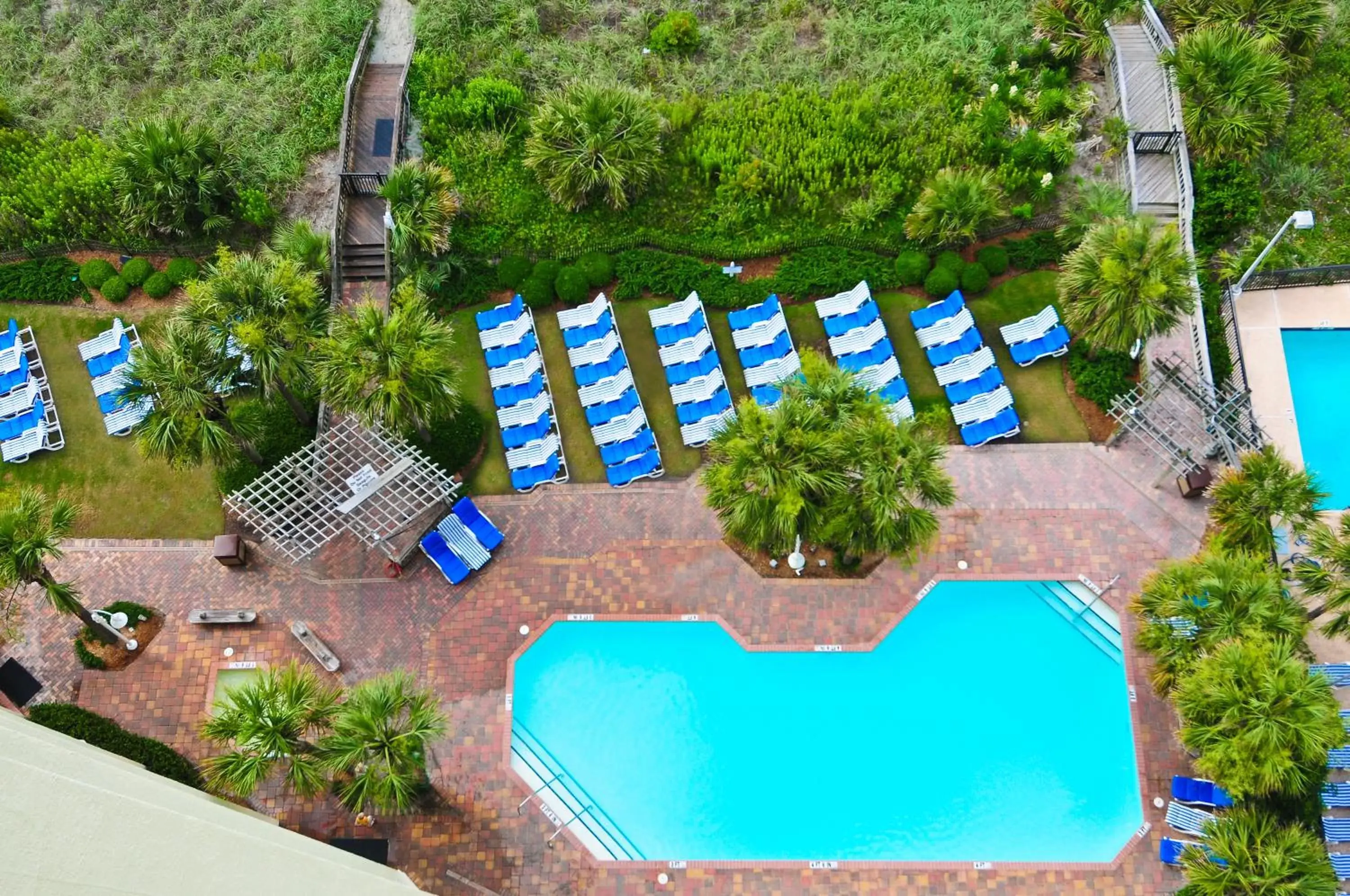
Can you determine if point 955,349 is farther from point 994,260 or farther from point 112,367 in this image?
point 112,367

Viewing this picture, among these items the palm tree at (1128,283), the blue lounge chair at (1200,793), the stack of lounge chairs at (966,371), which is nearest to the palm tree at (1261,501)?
the palm tree at (1128,283)

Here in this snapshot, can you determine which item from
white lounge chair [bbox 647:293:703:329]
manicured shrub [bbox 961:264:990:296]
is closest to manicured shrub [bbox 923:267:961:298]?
manicured shrub [bbox 961:264:990:296]

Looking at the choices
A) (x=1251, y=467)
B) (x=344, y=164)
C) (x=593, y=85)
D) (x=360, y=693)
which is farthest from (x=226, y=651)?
(x=1251, y=467)

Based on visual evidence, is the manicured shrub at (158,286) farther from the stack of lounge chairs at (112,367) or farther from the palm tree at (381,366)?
the palm tree at (381,366)

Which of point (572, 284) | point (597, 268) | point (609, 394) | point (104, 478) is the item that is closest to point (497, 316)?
point (572, 284)

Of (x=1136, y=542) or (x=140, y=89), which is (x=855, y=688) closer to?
(x=1136, y=542)

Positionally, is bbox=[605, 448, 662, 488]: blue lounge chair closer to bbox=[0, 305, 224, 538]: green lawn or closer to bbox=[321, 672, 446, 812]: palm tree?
bbox=[321, 672, 446, 812]: palm tree

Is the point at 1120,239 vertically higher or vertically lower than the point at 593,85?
lower
